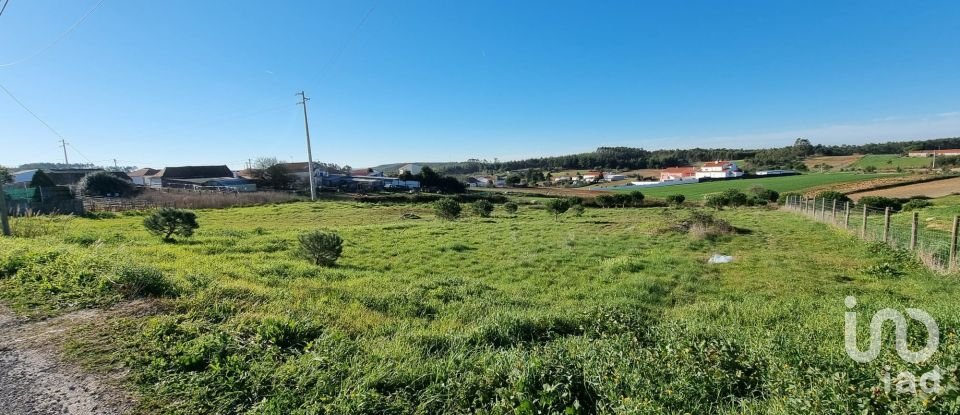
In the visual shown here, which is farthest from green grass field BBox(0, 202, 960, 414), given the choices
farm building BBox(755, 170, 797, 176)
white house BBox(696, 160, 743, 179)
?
farm building BBox(755, 170, 797, 176)

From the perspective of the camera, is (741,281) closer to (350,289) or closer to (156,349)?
(350,289)

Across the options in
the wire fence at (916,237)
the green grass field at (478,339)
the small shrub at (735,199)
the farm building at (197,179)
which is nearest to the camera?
the green grass field at (478,339)

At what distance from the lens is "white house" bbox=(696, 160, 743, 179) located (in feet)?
286

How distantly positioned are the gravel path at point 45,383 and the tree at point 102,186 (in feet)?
177

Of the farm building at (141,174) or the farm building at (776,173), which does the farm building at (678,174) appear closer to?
the farm building at (776,173)

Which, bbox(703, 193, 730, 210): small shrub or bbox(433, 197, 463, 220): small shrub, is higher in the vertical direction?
bbox(433, 197, 463, 220): small shrub

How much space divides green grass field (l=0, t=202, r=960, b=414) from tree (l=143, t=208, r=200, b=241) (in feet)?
18.6

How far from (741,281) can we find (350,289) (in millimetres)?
8259

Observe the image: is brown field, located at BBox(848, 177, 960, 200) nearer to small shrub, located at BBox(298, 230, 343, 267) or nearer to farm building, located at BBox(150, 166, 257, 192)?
small shrub, located at BBox(298, 230, 343, 267)

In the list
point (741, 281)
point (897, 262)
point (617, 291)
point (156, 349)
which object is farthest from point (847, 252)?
point (156, 349)

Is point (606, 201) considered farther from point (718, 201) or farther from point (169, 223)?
point (169, 223)

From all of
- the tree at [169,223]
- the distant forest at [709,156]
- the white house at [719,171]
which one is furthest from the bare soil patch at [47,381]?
the distant forest at [709,156]

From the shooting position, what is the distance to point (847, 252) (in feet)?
37.7

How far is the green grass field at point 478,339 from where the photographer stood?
271 centimetres
